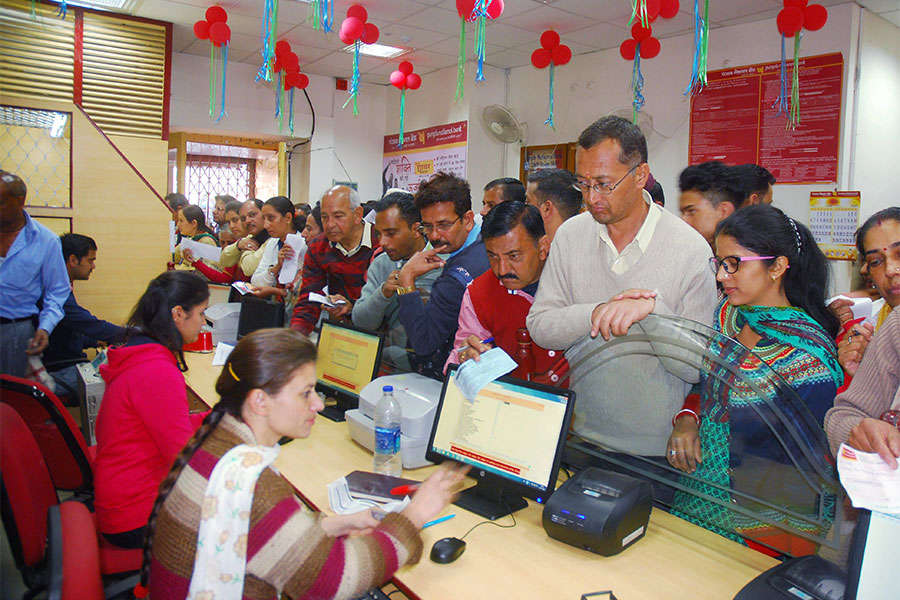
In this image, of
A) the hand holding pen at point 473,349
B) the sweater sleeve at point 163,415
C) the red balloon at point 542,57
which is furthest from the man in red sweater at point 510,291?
the red balloon at point 542,57

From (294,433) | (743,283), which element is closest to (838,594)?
(743,283)

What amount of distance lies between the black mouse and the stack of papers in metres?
0.20

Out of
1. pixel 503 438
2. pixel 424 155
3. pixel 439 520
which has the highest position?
pixel 424 155

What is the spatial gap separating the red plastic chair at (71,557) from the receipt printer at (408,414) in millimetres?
938

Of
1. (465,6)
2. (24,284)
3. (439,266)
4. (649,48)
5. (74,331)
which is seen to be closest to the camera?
(439,266)

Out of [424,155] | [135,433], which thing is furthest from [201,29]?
[135,433]

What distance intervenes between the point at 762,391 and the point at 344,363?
170cm

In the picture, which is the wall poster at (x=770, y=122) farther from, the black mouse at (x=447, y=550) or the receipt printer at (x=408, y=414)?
the black mouse at (x=447, y=550)

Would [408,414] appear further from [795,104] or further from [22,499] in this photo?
[795,104]

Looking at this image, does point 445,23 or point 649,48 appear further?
point 445,23

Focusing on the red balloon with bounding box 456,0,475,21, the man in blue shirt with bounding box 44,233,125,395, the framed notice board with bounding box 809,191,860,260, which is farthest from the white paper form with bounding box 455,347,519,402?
the framed notice board with bounding box 809,191,860,260

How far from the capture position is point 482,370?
6.05ft

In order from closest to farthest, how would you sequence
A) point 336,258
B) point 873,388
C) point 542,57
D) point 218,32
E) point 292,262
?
point 873,388, point 336,258, point 292,262, point 218,32, point 542,57

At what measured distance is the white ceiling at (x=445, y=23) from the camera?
198 inches
